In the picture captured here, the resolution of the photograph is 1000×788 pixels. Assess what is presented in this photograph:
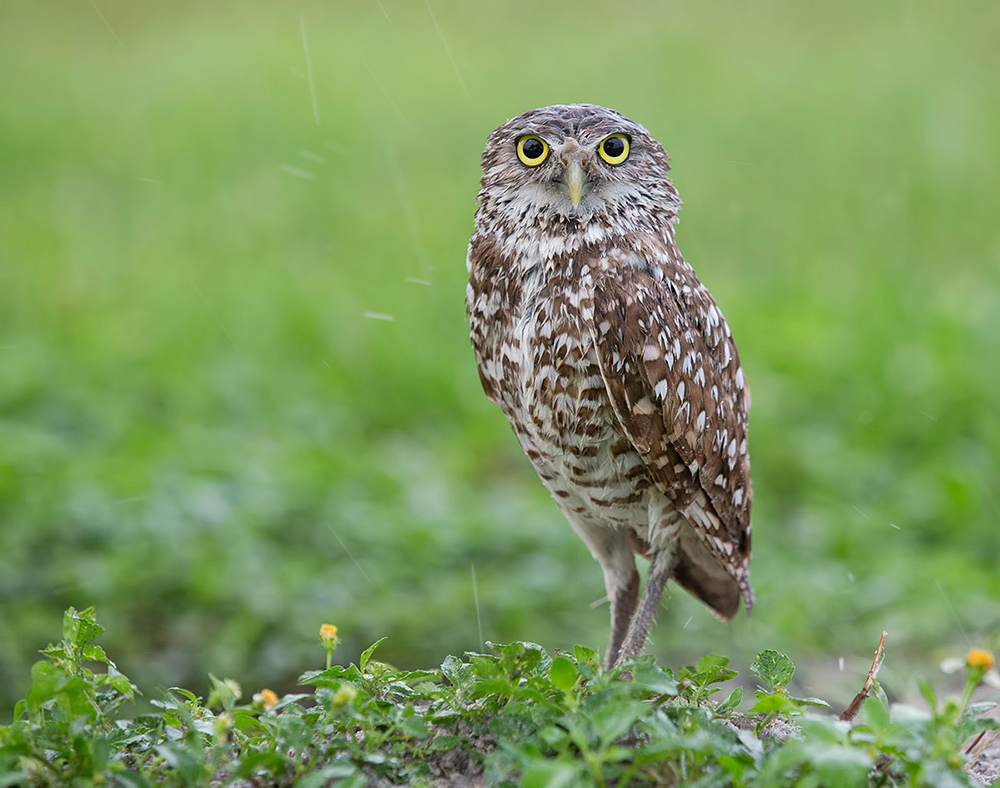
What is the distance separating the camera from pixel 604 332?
2814 mm

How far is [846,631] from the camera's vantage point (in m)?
4.89

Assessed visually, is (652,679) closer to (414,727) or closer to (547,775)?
(547,775)

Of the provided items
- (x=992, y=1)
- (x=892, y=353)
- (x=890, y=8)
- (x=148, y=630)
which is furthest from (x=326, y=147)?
(x=992, y=1)

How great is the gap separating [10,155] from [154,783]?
9.25 metres

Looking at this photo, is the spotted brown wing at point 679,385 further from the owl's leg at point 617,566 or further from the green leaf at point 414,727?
the green leaf at point 414,727

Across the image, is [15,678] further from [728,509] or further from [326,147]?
[326,147]

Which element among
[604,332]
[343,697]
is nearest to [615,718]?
[343,697]

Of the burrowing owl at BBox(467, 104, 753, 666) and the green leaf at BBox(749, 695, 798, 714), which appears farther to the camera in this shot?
the burrowing owl at BBox(467, 104, 753, 666)

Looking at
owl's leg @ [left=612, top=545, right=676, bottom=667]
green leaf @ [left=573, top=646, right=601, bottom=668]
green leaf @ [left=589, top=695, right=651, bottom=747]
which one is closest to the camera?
green leaf @ [left=589, top=695, right=651, bottom=747]

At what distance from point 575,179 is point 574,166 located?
0.03 meters

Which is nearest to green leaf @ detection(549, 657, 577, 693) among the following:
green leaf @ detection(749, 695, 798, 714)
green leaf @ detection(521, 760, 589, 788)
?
green leaf @ detection(521, 760, 589, 788)

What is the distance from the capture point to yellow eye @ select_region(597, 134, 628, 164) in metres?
2.90

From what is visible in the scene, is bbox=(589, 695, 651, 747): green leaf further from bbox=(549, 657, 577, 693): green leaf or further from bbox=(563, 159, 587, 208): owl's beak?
bbox=(563, 159, 587, 208): owl's beak

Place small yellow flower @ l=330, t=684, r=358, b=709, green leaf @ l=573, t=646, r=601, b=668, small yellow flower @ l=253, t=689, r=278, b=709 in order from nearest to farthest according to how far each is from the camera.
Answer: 1. small yellow flower @ l=330, t=684, r=358, b=709
2. small yellow flower @ l=253, t=689, r=278, b=709
3. green leaf @ l=573, t=646, r=601, b=668
